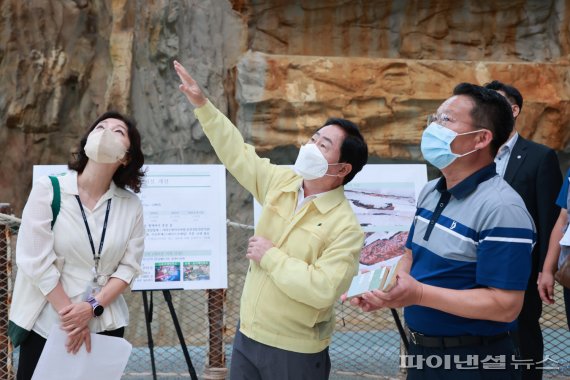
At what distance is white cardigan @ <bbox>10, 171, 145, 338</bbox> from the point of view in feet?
8.77

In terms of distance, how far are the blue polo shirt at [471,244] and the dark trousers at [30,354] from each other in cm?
145

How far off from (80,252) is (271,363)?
0.88 meters

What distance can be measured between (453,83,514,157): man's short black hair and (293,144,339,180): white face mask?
2.15 feet

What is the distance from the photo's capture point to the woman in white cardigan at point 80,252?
268 centimetres

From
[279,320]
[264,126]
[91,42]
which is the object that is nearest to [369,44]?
[264,126]

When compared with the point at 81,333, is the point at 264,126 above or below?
above

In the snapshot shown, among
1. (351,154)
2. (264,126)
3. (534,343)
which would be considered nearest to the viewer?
(351,154)

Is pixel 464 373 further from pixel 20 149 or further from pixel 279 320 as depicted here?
pixel 20 149

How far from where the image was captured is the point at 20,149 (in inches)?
332

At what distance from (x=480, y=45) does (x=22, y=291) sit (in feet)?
21.6

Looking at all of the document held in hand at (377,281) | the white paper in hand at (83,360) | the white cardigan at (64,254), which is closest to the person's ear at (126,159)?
the white cardigan at (64,254)

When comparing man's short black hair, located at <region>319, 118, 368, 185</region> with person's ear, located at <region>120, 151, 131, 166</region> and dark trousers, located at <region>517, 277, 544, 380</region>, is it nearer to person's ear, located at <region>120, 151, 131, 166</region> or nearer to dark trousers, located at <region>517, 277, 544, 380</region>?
person's ear, located at <region>120, 151, 131, 166</region>

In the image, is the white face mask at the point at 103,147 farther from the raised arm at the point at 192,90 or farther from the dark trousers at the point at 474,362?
the dark trousers at the point at 474,362

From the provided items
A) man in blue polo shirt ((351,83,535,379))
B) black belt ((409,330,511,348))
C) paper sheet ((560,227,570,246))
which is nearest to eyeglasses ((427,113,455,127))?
man in blue polo shirt ((351,83,535,379))
